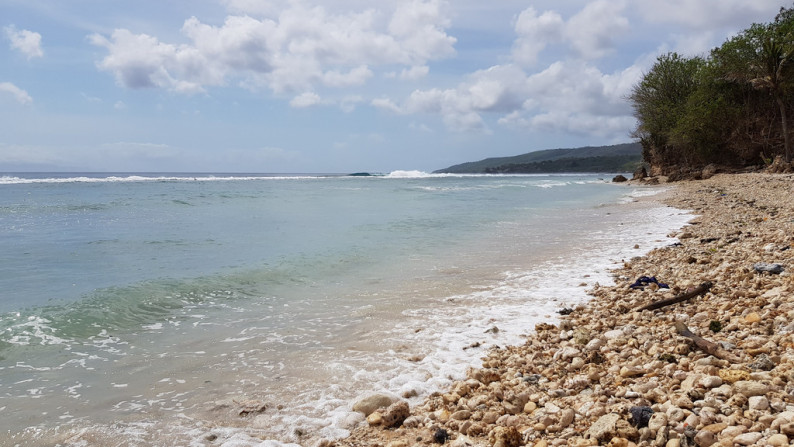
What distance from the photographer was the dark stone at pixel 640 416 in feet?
8.85

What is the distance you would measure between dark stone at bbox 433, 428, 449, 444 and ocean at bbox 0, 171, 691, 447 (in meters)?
0.67

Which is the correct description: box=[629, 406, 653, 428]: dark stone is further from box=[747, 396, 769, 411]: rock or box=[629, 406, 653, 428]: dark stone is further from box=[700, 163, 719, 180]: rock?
box=[700, 163, 719, 180]: rock

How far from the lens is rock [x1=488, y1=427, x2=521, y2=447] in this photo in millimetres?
2891

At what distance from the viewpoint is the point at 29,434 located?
11.6 feet

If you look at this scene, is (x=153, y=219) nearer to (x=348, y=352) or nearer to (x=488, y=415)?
(x=348, y=352)

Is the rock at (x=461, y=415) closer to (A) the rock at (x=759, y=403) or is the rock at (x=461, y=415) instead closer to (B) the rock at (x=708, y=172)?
(A) the rock at (x=759, y=403)

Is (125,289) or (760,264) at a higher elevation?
(760,264)

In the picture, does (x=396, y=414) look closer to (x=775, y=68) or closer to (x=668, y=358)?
(x=668, y=358)

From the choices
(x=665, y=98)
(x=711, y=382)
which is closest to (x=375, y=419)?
(x=711, y=382)

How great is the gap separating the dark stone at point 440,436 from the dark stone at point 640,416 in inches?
44.8

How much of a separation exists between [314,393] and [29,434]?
6.81 ft

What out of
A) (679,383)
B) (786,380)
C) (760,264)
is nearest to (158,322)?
(679,383)

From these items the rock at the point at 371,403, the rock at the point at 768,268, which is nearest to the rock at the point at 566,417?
the rock at the point at 371,403

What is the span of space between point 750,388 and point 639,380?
772mm
